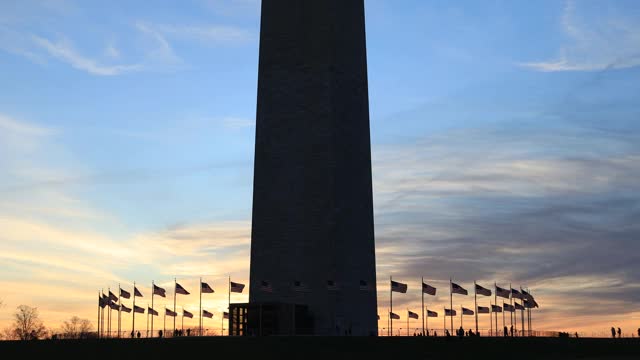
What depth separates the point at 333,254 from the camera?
4173 inches

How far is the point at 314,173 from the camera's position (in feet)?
352

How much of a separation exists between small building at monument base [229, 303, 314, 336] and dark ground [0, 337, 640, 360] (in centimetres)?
2067

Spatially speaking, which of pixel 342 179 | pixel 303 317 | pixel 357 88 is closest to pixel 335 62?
pixel 357 88

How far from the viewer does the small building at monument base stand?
10244 cm

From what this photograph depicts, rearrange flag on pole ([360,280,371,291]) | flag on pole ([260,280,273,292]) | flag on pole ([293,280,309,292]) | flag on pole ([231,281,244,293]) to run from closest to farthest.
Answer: flag on pole ([231,281,244,293]) → flag on pole ([260,280,273,292]) → flag on pole ([293,280,309,292]) → flag on pole ([360,280,371,291])

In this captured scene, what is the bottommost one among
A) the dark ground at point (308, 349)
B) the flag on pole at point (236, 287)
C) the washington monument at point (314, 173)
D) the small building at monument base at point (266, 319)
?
the dark ground at point (308, 349)

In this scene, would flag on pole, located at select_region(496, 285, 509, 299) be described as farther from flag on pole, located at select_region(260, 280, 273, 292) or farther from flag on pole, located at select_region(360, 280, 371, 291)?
flag on pole, located at select_region(260, 280, 273, 292)

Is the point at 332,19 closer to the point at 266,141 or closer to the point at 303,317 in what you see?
the point at 266,141

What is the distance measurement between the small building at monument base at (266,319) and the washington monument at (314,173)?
1.50 m

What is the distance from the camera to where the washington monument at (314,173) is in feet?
350

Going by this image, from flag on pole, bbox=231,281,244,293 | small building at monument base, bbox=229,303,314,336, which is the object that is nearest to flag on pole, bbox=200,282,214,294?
flag on pole, bbox=231,281,244,293

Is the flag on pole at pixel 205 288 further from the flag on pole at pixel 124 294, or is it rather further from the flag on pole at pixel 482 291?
the flag on pole at pixel 482 291

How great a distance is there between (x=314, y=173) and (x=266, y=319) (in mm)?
15759

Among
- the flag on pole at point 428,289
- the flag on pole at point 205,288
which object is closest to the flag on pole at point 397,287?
the flag on pole at point 428,289
